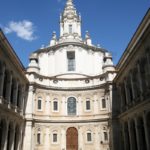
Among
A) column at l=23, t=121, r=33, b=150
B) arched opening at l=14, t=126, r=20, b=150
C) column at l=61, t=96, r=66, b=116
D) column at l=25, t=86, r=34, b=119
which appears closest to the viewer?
arched opening at l=14, t=126, r=20, b=150

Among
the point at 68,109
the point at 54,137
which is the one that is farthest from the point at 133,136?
the point at 54,137

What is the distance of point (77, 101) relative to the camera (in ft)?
117

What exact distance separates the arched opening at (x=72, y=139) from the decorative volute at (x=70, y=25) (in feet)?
60.5

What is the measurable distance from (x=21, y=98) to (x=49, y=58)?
13.1m

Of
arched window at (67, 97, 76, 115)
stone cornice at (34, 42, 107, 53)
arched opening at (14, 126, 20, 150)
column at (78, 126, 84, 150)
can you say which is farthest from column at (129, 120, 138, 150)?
stone cornice at (34, 42, 107, 53)

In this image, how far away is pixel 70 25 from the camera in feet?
153

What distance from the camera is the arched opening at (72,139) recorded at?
33.6 meters

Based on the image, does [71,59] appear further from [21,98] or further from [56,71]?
[21,98]

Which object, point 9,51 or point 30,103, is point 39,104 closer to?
point 30,103

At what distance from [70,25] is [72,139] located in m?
23.2

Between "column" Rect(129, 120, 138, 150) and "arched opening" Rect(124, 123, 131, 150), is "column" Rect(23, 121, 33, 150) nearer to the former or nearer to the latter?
"arched opening" Rect(124, 123, 131, 150)

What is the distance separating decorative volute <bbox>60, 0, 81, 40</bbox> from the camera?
45088 millimetres

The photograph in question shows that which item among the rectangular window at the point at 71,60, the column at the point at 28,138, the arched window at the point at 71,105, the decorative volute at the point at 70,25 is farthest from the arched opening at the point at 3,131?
the decorative volute at the point at 70,25

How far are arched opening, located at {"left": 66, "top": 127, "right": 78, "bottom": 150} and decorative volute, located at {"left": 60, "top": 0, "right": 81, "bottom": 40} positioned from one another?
18456 mm
